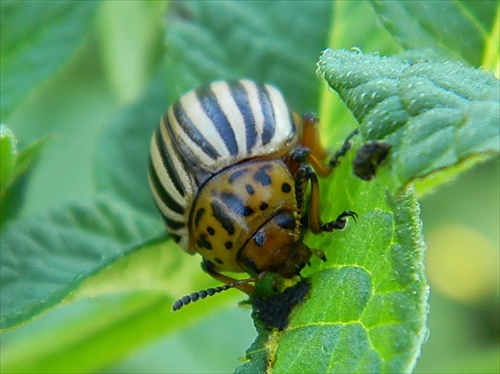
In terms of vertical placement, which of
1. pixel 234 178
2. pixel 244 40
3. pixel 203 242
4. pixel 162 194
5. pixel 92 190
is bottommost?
pixel 203 242

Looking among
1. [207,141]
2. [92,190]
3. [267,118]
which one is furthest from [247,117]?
[92,190]

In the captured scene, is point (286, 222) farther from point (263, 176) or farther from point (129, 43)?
point (129, 43)

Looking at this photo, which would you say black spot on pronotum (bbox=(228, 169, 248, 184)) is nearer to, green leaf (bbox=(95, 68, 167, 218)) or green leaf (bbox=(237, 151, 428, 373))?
green leaf (bbox=(237, 151, 428, 373))

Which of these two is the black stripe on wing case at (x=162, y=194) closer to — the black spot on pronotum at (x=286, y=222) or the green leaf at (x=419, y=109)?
the black spot on pronotum at (x=286, y=222)

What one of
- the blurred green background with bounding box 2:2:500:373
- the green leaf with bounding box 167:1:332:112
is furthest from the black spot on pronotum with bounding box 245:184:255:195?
the blurred green background with bounding box 2:2:500:373

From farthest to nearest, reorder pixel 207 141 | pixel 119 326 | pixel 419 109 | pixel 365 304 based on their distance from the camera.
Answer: pixel 119 326
pixel 207 141
pixel 365 304
pixel 419 109

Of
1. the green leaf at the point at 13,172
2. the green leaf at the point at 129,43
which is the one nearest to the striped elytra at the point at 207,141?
the green leaf at the point at 13,172

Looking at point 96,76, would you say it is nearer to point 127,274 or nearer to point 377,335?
point 127,274
